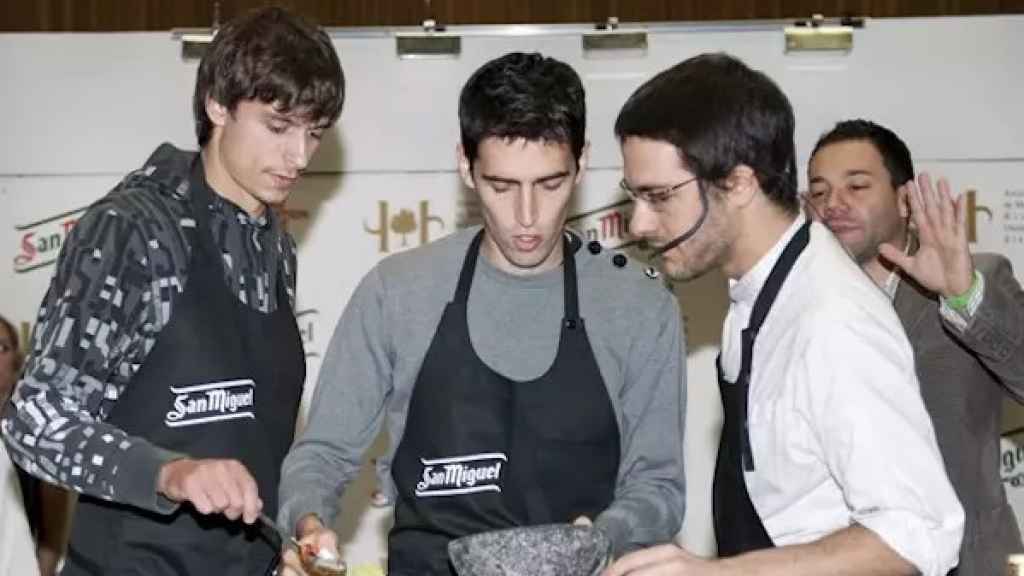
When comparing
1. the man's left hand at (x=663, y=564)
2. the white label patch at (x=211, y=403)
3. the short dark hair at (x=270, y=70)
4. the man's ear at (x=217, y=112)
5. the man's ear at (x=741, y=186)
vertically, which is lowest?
the man's left hand at (x=663, y=564)

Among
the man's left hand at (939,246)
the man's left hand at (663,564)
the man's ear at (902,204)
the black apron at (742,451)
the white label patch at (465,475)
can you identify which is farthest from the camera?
the man's ear at (902,204)

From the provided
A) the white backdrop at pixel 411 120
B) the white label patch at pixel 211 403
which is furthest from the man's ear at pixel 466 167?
the white backdrop at pixel 411 120

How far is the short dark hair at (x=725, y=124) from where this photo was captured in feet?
7.75

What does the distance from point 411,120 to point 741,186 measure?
2212 millimetres

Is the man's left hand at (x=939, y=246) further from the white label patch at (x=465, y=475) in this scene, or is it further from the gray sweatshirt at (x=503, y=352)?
the white label patch at (x=465, y=475)

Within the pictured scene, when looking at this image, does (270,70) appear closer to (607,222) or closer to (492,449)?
(492,449)

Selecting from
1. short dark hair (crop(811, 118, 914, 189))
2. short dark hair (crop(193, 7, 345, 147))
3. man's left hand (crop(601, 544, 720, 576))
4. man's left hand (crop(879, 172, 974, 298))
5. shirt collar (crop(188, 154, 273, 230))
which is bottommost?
man's left hand (crop(601, 544, 720, 576))

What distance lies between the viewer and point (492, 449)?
2639 millimetres

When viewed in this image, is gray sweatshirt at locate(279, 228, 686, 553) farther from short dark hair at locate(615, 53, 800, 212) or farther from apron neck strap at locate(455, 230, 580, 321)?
short dark hair at locate(615, 53, 800, 212)

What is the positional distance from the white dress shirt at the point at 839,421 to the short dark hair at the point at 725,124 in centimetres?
9

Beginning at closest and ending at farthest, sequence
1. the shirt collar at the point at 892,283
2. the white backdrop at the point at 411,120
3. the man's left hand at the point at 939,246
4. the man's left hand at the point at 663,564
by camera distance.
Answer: the man's left hand at the point at 663,564 < the man's left hand at the point at 939,246 < the shirt collar at the point at 892,283 < the white backdrop at the point at 411,120

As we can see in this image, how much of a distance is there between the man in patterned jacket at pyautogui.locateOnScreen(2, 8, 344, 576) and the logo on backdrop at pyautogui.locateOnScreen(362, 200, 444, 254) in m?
1.66

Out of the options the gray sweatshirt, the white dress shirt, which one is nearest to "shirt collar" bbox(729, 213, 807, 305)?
the white dress shirt

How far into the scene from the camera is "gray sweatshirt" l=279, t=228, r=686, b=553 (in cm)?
267
